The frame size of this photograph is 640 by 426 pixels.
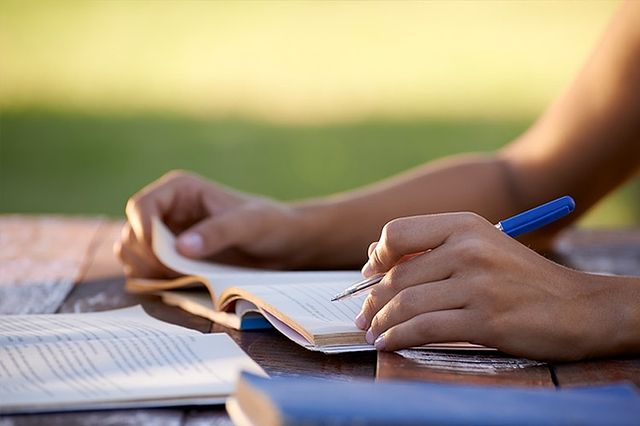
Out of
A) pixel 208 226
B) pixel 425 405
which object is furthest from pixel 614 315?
pixel 208 226

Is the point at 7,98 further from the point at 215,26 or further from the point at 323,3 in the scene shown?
the point at 323,3

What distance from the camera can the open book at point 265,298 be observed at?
49.7 inches

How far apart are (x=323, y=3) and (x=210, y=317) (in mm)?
7733

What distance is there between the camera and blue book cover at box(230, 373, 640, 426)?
2.86 ft

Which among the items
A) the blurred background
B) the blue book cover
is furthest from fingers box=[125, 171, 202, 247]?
the blurred background

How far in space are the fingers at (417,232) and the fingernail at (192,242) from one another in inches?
21.6

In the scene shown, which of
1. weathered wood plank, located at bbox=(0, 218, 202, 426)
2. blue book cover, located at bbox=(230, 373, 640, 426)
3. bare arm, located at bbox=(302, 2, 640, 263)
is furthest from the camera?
bare arm, located at bbox=(302, 2, 640, 263)

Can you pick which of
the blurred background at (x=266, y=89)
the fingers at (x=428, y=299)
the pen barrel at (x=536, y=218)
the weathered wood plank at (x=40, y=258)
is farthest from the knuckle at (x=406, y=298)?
the blurred background at (x=266, y=89)

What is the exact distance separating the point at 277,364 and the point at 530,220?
0.31 m

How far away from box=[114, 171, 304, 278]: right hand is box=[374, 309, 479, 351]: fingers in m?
0.58

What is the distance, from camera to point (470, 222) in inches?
49.2

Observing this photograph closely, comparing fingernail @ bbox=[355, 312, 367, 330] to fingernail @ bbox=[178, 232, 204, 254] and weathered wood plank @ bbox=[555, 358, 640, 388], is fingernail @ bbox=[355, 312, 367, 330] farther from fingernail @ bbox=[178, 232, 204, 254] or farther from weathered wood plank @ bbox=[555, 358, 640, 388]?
fingernail @ bbox=[178, 232, 204, 254]

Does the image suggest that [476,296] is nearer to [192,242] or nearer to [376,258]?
[376,258]

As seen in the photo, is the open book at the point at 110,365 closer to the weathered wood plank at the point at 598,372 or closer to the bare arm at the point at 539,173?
the weathered wood plank at the point at 598,372
